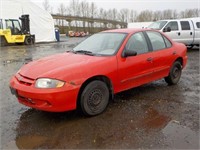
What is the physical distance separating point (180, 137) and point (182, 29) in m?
12.1

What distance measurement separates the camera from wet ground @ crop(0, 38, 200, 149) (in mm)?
3664

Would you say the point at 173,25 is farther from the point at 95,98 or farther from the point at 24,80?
the point at 24,80

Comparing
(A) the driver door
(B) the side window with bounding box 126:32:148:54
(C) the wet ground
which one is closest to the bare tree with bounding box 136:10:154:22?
(B) the side window with bounding box 126:32:148:54

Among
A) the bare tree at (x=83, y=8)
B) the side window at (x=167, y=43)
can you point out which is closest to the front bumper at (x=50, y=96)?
the side window at (x=167, y=43)

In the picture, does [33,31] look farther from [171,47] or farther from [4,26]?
[171,47]

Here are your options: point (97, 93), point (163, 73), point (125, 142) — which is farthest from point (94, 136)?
point (163, 73)

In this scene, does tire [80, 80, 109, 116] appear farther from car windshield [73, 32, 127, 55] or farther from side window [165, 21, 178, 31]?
side window [165, 21, 178, 31]

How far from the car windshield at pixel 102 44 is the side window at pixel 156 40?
81 centimetres

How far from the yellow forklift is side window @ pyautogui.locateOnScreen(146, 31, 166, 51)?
1983cm

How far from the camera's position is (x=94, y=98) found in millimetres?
4566

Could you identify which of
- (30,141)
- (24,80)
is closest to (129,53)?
(24,80)

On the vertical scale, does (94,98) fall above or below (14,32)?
below

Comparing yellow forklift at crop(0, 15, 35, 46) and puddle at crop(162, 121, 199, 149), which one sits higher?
yellow forklift at crop(0, 15, 35, 46)

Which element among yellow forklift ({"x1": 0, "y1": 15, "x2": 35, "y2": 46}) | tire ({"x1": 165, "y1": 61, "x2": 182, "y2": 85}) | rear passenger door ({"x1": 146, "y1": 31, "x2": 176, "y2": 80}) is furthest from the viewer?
yellow forklift ({"x1": 0, "y1": 15, "x2": 35, "y2": 46})
